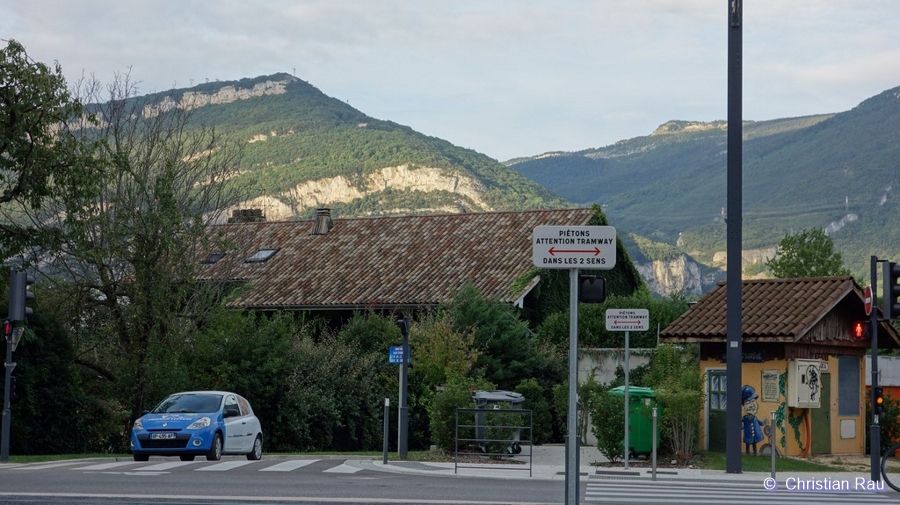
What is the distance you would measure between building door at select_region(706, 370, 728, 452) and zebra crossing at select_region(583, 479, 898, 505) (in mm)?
7035

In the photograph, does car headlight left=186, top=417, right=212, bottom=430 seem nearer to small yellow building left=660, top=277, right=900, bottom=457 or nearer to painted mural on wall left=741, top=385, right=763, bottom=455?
small yellow building left=660, top=277, right=900, bottom=457

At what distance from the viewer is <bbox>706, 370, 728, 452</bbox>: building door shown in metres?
28.2

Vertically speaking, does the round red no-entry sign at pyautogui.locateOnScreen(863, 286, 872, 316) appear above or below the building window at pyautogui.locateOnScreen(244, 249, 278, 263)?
below

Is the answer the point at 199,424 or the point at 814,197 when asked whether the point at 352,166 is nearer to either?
the point at 814,197

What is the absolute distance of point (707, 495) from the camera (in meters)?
18.4

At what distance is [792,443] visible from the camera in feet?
90.9

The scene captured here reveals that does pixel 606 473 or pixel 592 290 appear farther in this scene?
pixel 606 473

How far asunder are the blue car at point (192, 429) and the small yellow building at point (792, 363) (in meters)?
10.1

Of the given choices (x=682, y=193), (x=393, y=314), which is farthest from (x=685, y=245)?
(x=393, y=314)

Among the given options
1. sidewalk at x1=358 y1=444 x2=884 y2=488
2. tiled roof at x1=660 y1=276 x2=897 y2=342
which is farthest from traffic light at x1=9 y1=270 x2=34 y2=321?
tiled roof at x1=660 y1=276 x2=897 y2=342

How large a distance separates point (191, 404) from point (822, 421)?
540 inches

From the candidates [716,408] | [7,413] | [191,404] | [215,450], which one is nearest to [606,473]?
[716,408]

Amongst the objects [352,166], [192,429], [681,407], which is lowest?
[192,429]

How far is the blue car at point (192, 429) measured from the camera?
2403cm
